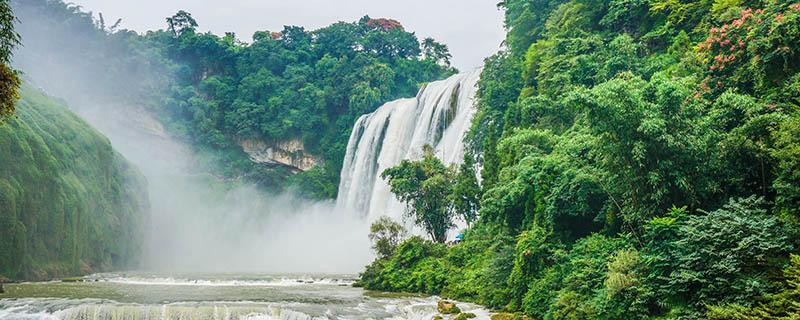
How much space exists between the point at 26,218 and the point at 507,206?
2146cm

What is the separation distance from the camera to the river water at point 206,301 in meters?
13.5

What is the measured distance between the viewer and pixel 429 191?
82.7 ft

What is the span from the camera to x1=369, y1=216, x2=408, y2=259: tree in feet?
78.2

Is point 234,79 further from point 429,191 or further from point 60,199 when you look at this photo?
Result: point 429,191

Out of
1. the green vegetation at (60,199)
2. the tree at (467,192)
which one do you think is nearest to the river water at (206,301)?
the green vegetation at (60,199)

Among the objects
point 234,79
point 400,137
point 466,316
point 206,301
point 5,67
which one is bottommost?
point 466,316

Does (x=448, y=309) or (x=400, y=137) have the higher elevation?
(x=400, y=137)

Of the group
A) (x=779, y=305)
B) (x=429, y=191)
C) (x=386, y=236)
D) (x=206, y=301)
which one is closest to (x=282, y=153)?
(x=429, y=191)

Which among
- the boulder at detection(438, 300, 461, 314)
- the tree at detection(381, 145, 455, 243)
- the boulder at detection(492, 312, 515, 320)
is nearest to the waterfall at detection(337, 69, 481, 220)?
the tree at detection(381, 145, 455, 243)

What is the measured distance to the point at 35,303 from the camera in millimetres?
14625

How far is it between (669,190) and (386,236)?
50.9 feet

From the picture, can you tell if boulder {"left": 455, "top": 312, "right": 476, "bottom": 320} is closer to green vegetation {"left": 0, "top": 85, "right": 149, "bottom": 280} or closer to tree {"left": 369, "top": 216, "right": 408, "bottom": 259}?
tree {"left": 369, "top": 216, "right": 408, "bottom": 259}

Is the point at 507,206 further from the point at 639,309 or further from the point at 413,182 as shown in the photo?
the point at 413,182

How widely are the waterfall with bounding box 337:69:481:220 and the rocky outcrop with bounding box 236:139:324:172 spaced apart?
13.0 meters
